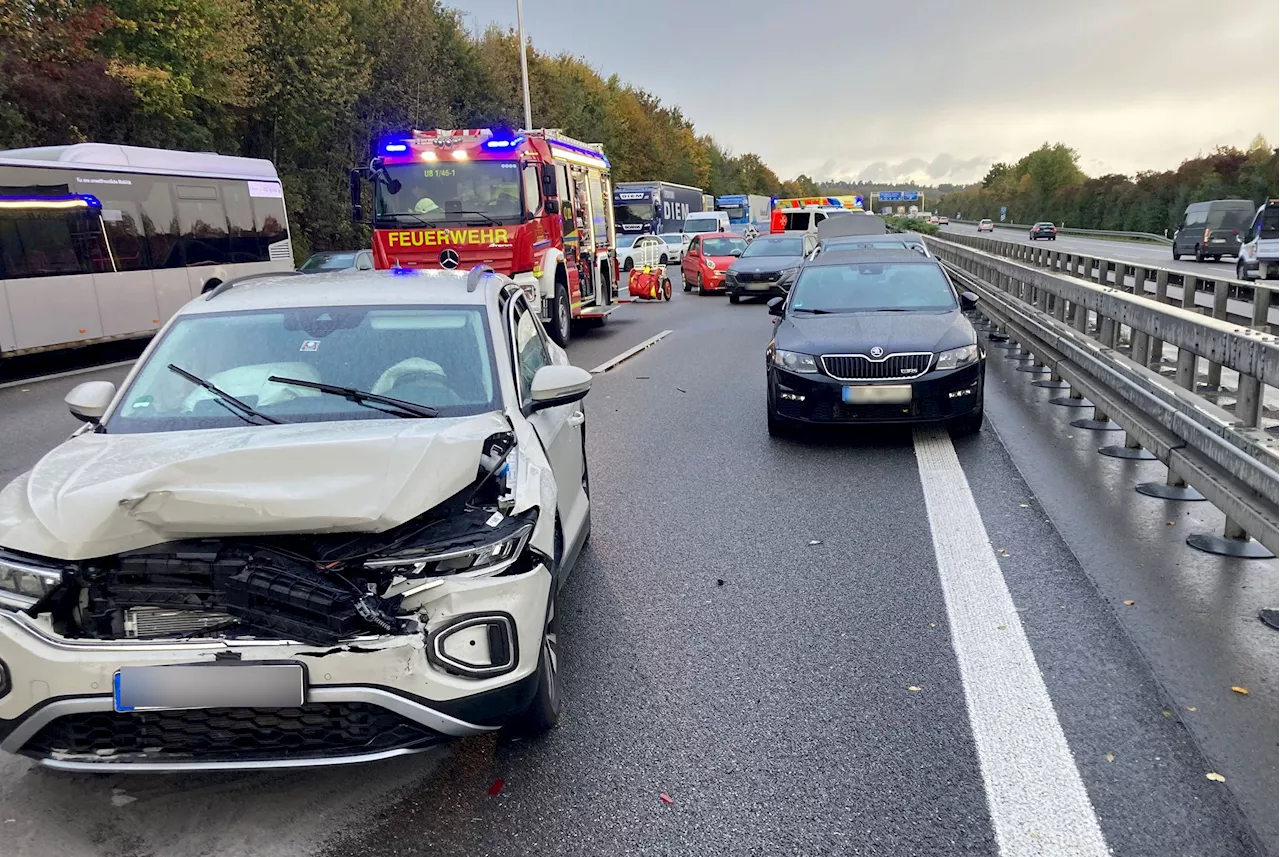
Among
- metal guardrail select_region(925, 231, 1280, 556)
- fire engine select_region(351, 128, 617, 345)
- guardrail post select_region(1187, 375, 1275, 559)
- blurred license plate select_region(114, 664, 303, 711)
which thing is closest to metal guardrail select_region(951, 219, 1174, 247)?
fire engine select_region(351, 128, 617, 345)

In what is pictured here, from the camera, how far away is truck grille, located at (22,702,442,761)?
307cm

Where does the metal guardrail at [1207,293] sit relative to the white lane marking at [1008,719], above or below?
above

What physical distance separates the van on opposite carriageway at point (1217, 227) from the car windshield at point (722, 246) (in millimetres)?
17379

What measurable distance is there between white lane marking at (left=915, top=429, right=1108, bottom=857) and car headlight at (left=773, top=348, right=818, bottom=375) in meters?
2.51

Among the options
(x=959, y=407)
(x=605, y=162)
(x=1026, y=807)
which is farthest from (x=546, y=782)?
(x=605, y=162)

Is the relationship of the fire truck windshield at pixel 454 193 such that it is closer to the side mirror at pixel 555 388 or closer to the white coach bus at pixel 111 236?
the white coach bus at pixel 111 236

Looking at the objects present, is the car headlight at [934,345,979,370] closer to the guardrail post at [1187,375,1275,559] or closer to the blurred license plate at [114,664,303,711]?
the guardrail post at [1187,375,1275,559]

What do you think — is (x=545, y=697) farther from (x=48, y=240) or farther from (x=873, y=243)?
(x=48, y=240)

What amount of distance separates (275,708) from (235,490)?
0.65 meters

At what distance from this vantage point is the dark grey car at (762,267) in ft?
83.6

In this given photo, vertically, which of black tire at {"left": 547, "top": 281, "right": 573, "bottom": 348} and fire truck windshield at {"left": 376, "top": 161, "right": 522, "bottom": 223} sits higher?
fire truck windshield at {"left": 376, "top": 161, "right": 522, "bottom": 223}

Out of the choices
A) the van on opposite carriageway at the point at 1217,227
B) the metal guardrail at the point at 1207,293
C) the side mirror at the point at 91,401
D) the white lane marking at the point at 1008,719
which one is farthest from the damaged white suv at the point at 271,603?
the van on opposite carriageway at the point at 1217,227

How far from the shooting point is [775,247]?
2716 cm

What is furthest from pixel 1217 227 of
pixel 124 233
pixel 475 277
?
pixel 475 277
